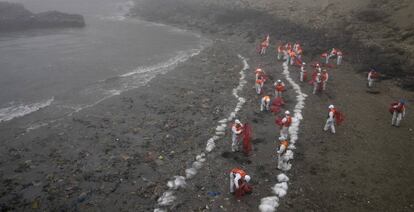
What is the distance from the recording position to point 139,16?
214 ft

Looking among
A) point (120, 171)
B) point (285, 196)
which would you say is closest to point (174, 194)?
point (120, 171)

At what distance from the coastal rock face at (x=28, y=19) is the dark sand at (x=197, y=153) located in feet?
111

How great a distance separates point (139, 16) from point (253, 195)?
54533mm

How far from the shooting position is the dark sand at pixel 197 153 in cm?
1576

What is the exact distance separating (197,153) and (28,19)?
47049mm

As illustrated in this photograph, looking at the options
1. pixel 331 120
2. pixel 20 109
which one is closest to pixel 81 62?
pixel 20 109

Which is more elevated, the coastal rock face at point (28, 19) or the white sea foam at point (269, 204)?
the coastal rock face at point (28, 19)

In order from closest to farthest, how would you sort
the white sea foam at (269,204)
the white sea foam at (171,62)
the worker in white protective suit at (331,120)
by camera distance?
the white sea foam at (269,204)
the worker in white protective suit at (331,120)
the white sea foam at (171,62)

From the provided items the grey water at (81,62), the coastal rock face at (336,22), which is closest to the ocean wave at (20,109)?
the grey water at (81,62)

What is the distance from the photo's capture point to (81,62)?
38.8m

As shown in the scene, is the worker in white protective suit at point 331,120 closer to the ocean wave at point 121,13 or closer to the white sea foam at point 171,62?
the white sea foam at point 171,62

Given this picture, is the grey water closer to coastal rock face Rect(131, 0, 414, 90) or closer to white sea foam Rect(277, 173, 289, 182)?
coastal rock face Rect(131, 0, 414, 90)

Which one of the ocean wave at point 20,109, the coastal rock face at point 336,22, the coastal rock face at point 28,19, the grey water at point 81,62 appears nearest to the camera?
the ocean wave at point 20,109

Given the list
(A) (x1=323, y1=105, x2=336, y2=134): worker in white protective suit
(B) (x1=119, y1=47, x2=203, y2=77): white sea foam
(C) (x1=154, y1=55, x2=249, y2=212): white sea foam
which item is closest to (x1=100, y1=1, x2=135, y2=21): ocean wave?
(B) (x1=119, y1=47, x2=203, y2=77): white sea foam
